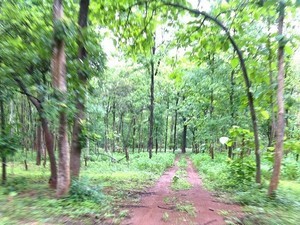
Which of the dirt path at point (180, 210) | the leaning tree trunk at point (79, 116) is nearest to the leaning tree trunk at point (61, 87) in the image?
the leaning tree trunk at point (79, 116)

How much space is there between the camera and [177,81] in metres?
9.48

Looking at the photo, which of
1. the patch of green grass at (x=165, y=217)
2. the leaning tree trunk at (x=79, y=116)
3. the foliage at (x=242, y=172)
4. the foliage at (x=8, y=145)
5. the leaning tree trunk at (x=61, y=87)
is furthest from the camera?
the foliage at (x=242, y=172)

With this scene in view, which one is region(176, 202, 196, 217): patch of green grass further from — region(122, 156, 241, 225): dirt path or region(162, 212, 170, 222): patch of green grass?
region(162, 212, 170, 222): patch of green grass

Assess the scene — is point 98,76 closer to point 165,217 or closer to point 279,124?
point 165,217

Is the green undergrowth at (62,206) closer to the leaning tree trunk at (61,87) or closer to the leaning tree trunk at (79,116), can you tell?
the leaning tree trunk at (61,87)

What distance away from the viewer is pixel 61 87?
22.4 feet

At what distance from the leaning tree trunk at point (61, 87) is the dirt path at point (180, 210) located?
1952 mm

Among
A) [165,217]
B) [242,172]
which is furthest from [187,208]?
[242,172]

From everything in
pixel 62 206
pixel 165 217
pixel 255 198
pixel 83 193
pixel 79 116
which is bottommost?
pixel 165 217

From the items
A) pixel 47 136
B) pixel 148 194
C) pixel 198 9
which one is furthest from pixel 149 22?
pixel 148 194

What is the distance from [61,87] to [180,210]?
173 inches

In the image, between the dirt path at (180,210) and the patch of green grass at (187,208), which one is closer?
the dirt path at (180,210)

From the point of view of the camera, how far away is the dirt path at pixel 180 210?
620cm

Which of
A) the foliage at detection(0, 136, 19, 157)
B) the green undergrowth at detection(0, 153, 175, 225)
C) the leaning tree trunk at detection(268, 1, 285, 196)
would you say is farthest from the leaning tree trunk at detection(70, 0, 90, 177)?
the leaning tree trunk at detection(268, 1, 285, 196)
